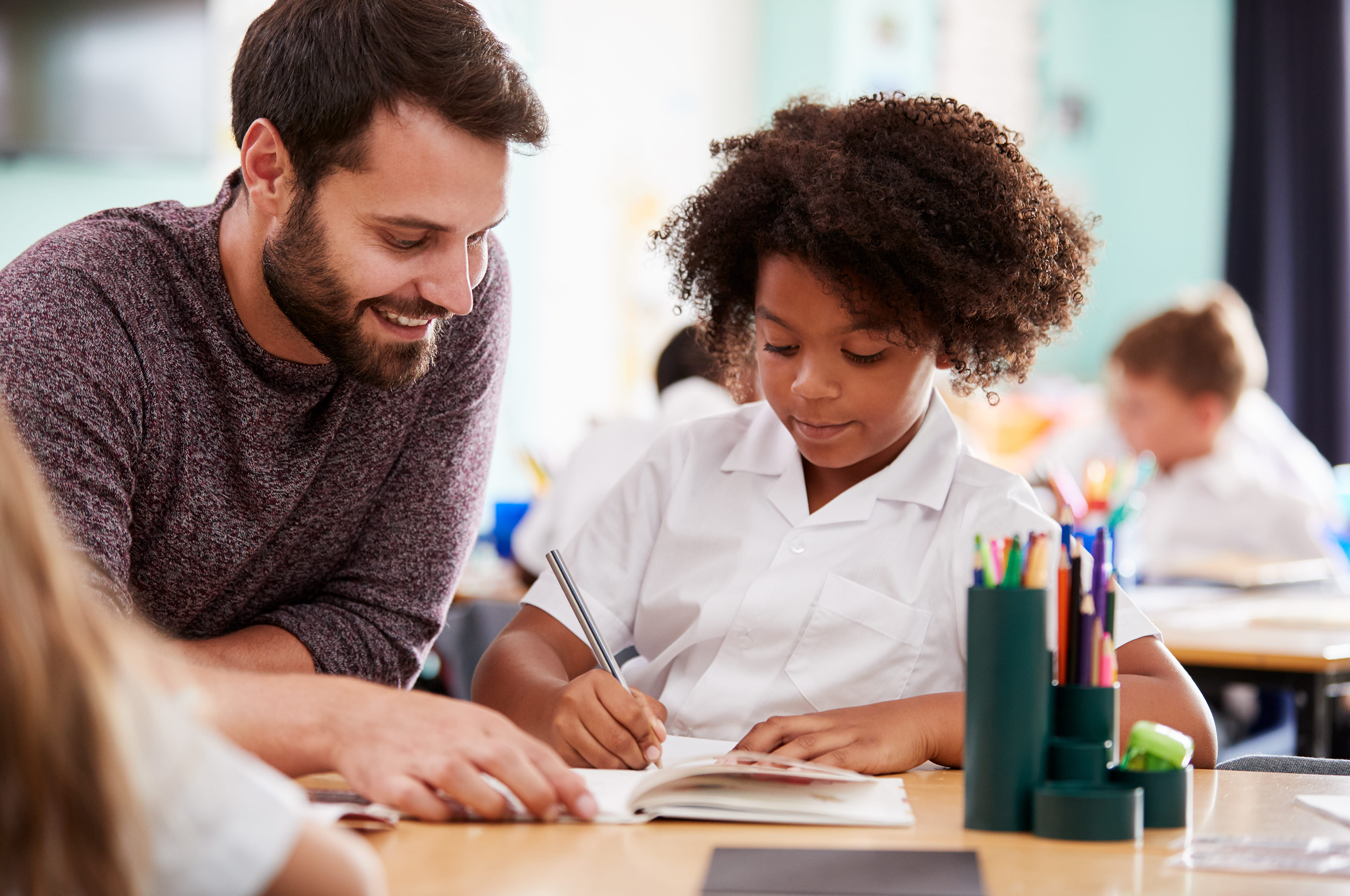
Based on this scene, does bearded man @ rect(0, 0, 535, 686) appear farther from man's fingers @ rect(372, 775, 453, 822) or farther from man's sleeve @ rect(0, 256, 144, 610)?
man's fingers @ rect(372, 775, 453, 822)

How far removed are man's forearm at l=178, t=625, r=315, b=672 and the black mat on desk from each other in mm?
620

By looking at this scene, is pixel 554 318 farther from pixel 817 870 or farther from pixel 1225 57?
pixel 817 870

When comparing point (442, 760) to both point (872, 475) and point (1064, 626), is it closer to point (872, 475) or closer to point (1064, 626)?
point (1064, 626)

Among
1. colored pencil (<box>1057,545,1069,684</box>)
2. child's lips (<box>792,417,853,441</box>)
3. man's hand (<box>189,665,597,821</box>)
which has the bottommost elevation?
man's hand (<box>189,665,597,821</box>)

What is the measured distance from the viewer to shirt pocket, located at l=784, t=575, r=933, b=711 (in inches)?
47.1

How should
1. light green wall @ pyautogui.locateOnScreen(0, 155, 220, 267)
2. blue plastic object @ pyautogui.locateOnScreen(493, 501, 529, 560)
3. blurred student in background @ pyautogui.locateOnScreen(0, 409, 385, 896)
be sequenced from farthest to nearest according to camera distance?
light green wall @ pyautogui.locateOnScreen(0, 155, 220, 267), blue plastic object @ pyautogui.locateOnScreen(493, 501, 529, 560), blurred student in background @ pyautogui.locateOnScreen(0, 409, 385, 896)

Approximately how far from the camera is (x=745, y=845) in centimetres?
82

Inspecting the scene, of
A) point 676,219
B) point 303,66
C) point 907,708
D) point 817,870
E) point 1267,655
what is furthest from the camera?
point 1267,655

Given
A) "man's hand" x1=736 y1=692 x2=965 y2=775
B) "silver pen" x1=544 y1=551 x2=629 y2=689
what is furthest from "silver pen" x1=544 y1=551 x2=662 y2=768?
"man's hand" x1=736 y1=692 x2=965 y2=775

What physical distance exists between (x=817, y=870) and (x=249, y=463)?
2.48 feet

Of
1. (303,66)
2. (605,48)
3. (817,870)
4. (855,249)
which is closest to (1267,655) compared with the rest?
(855,249)

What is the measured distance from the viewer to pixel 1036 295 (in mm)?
1304

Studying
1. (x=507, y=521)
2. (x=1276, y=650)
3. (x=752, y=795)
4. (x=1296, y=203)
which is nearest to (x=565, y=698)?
(x=752, y=795)

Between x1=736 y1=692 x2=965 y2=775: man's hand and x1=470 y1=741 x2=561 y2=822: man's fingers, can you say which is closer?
x1=470 y1=741 x2=561 y2=822: man's fingers
